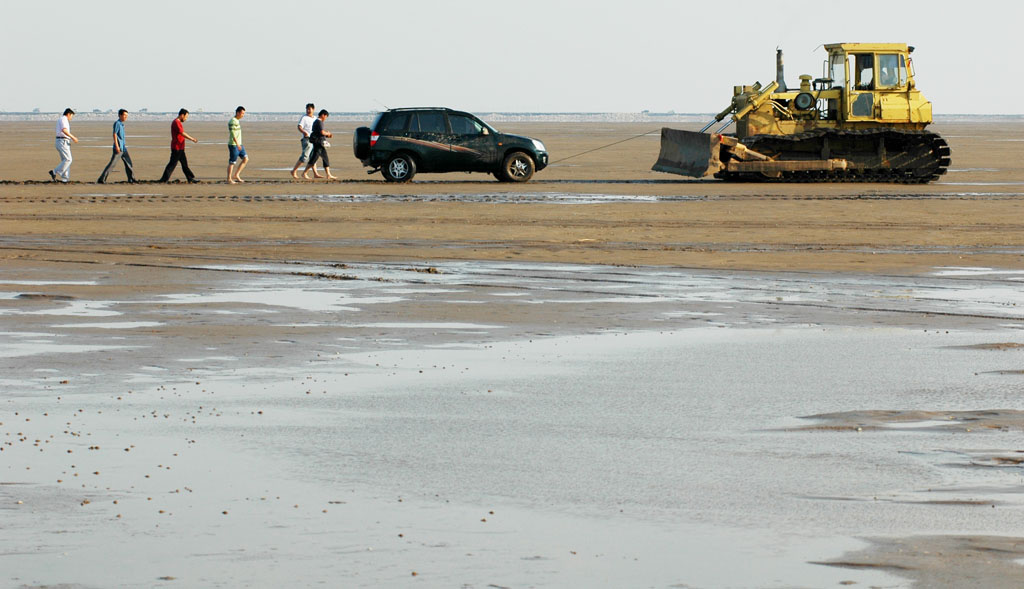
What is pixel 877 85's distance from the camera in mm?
34312

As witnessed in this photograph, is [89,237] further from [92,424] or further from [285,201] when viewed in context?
[92,424]

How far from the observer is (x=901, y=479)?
23.8 ft

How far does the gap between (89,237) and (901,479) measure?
15296 millimetres

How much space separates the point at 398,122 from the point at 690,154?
677cm

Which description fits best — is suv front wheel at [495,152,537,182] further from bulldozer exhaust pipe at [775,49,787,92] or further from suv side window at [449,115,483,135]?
bulldozer exhaust pipe at [775,49,787,92]

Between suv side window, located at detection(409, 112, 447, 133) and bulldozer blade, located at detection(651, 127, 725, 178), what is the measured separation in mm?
5144

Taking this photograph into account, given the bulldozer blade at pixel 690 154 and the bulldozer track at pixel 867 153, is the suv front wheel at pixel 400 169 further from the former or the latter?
the bulldozer track at pixel 867 153

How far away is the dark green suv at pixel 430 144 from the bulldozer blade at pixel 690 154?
389cm

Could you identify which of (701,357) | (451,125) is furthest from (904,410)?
(451,125)

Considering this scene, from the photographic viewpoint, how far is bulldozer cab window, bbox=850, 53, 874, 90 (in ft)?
113

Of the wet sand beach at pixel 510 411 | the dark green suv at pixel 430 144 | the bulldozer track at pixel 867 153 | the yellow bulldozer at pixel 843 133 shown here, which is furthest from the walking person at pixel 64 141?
the bulldozer track at pixel 867 153

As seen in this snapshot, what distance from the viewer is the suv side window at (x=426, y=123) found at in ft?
111

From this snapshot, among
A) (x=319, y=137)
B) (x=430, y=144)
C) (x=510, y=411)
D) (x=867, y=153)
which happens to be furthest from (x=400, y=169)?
(x=510, y=411)

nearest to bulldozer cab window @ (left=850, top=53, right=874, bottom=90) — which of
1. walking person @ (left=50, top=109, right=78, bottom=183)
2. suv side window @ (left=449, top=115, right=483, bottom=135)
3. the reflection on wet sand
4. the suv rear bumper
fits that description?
the suv rear bumper
